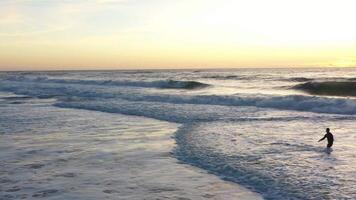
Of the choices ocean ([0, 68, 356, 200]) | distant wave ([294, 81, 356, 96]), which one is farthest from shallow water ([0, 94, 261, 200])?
distant wave ([294, 81, 356, 96])

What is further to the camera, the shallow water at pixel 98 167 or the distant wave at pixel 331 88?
the distant wave at pixel 331 88

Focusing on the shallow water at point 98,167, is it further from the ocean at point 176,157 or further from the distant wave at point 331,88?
the distant wave at point 331,88

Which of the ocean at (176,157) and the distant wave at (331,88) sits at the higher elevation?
the distant wave at (331,88)

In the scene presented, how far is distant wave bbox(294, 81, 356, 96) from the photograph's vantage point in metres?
35.8

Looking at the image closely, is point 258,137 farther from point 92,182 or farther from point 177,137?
point 92,182

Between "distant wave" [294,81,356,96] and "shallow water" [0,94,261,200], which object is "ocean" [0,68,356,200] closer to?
"shallow water" [0,94,261,200]

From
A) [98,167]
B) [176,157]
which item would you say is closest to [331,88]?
[176,157]

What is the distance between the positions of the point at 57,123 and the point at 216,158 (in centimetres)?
876

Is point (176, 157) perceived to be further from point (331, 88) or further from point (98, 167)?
point (331, 88)

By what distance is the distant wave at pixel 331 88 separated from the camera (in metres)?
35.8

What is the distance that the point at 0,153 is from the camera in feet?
36.7

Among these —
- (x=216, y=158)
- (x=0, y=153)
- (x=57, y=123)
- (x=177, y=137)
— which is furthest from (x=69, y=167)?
(x=57, y=123)

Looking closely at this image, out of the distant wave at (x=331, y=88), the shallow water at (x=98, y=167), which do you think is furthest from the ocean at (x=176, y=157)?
the distant wave at (x=331, y=88)

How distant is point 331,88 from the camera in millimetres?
38625
